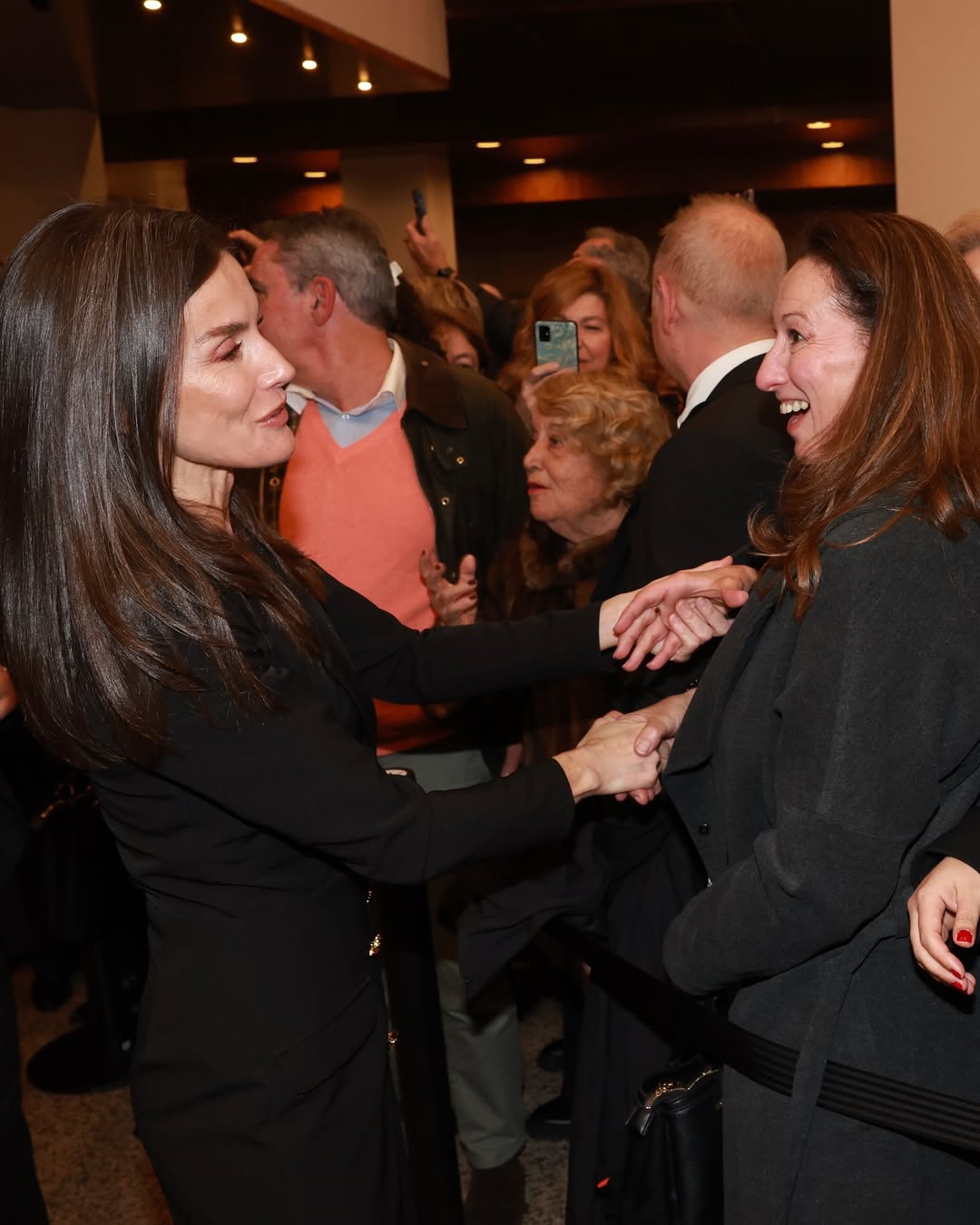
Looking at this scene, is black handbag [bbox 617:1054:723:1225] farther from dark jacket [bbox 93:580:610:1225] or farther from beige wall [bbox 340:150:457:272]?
beige wall [bbox 340:150:457:272]

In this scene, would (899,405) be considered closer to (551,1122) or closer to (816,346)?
(816,346)

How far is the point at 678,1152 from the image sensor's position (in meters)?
1.81

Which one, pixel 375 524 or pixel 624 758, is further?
pixel 375 524

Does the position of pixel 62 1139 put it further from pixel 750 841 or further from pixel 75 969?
pixel 750 841

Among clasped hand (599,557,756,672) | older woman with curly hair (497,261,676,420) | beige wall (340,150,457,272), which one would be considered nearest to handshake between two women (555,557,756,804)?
clasped hand (599,557,756,672)

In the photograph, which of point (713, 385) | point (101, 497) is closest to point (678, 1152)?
point (101, 497)

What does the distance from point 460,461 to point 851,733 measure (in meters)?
2.07

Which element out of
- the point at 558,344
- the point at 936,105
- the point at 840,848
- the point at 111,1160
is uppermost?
the point at 936,105

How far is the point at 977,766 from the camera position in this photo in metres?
1.54

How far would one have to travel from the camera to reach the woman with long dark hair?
1.53m

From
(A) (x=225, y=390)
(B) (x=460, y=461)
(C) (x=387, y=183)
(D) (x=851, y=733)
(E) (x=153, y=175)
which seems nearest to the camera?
(D) (x=851, y=733)

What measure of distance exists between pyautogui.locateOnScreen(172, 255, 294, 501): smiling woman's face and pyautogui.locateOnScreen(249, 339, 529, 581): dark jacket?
1.60m

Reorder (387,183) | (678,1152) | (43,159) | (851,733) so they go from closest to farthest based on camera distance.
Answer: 1. (851,733)
2. (678,1152)
3. (43,159)
4. (387,183)

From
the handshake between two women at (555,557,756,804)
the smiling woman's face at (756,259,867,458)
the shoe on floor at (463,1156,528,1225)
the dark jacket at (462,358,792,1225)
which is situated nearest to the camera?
the smiling woman's face at (756,259,867,458)
